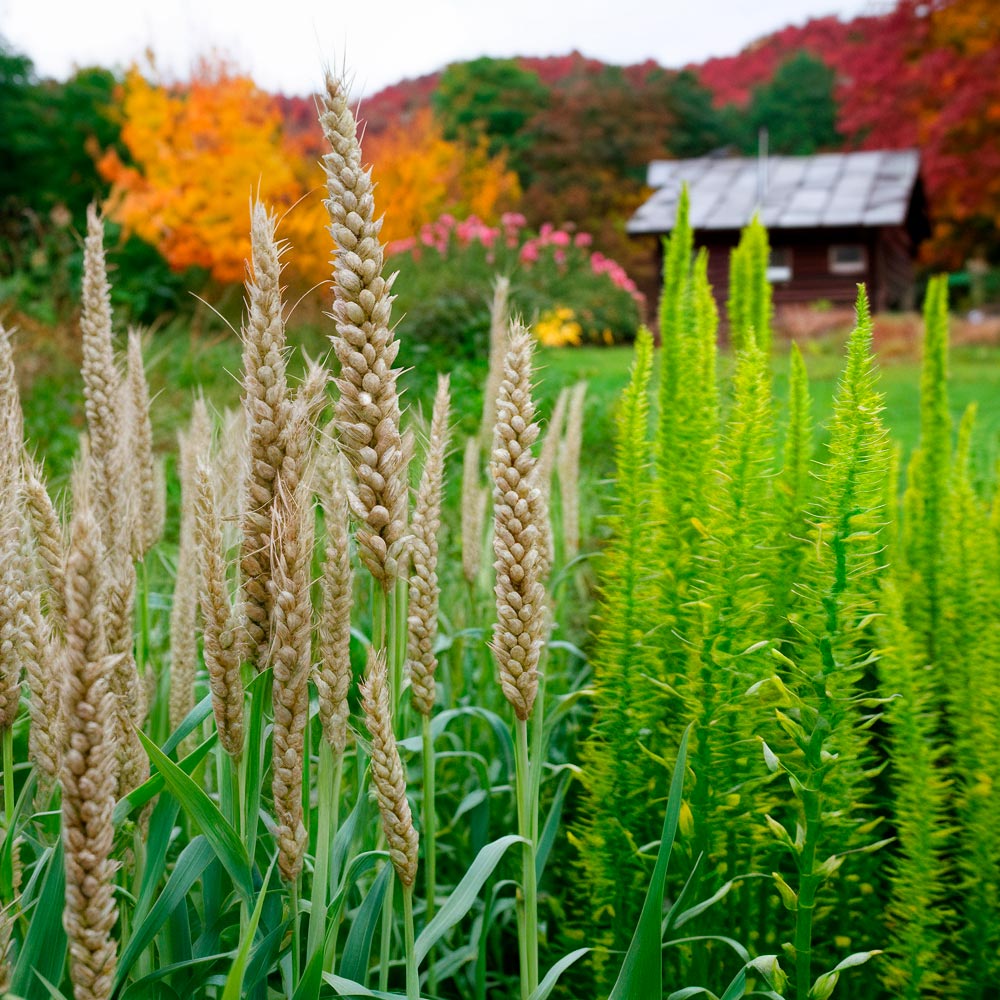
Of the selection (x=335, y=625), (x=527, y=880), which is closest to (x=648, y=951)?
(x=527, y=880)

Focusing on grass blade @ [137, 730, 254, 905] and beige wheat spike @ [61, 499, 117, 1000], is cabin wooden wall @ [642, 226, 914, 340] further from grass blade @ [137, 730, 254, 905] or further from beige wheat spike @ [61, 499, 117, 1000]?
beige wheat spike @ [61, 499, 117, 1000]

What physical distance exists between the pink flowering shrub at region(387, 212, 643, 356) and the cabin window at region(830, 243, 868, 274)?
13.3 metres

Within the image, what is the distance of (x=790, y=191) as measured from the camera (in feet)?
87.6

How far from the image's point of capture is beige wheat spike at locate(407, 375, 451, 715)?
1.20 meters

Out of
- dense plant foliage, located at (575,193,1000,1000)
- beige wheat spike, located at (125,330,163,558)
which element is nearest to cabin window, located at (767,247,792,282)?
dense plant foliage, located at (575,193,1000,1000)

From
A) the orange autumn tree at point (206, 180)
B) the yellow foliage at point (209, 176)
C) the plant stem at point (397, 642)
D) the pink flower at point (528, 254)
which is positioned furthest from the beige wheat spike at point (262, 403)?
the orange autumn tree at point (206, 180)

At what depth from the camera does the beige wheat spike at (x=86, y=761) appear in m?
0.80

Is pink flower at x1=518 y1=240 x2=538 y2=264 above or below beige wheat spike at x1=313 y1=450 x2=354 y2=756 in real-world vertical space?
above

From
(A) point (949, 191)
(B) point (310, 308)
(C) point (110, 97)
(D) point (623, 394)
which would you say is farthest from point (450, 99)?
(D) point (623, 394)

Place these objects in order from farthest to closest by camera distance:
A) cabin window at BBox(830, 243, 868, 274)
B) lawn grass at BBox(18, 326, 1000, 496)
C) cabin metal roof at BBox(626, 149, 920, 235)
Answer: cabin window at BBox(830, 243, 868, 274)
cabin metal roof at BBox(626, 149, 920, 235)
lawn grass at BBox(18, 326, 1000, 496)

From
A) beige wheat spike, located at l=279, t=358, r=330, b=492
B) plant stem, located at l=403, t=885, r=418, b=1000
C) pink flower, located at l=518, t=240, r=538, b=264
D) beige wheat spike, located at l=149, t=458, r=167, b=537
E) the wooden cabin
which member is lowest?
plant stem, located at l=403, t=885, r=418, b=1000

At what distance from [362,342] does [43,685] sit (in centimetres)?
55

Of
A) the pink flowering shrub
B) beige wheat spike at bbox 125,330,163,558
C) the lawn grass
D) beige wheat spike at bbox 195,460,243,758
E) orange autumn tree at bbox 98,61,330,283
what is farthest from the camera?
orange autumn tree at bbox 98,61,330,283

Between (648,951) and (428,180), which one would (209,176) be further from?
(648,951)
